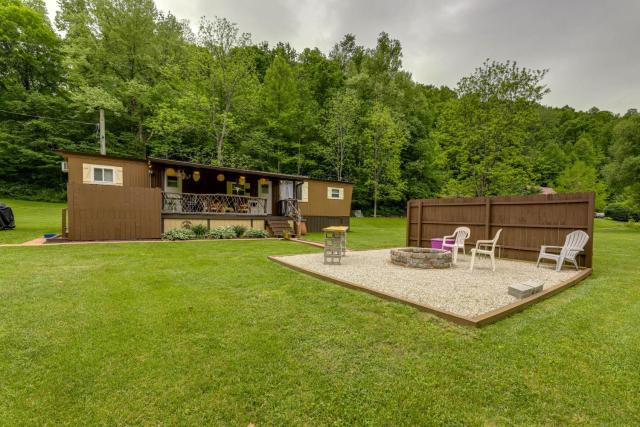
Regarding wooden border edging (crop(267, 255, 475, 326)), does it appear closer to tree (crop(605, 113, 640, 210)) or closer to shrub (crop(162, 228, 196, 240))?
shrub (crop(162, 228, 196, 240))

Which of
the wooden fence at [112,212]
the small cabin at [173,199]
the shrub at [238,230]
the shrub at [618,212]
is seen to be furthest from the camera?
the shrub at [618,212]

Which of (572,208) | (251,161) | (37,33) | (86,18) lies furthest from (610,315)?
(37,33)

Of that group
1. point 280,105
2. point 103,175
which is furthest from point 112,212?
point 280,105

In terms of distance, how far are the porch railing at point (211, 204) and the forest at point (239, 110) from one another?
7.98 m

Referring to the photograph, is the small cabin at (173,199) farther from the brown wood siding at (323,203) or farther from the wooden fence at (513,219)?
the wooden fence at (513,219)

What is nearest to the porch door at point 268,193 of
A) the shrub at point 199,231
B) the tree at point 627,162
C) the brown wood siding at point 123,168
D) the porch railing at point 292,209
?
the porch railing at point 292,209

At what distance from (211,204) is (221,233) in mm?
1929

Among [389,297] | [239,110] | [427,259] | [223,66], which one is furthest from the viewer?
[239,110]

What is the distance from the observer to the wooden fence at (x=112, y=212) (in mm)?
9297

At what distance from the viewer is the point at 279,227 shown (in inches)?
524

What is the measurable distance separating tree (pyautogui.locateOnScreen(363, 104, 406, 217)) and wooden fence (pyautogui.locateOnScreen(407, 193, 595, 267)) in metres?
16.0

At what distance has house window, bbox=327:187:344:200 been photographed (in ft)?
55.9

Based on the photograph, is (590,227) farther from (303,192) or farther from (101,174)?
(101,174)

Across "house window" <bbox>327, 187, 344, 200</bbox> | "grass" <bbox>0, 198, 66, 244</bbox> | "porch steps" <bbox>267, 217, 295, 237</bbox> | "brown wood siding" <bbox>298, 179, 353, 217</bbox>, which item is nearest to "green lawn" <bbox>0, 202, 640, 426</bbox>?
"porch steps" <bbox>267, 217, 295, 237</bbox>
